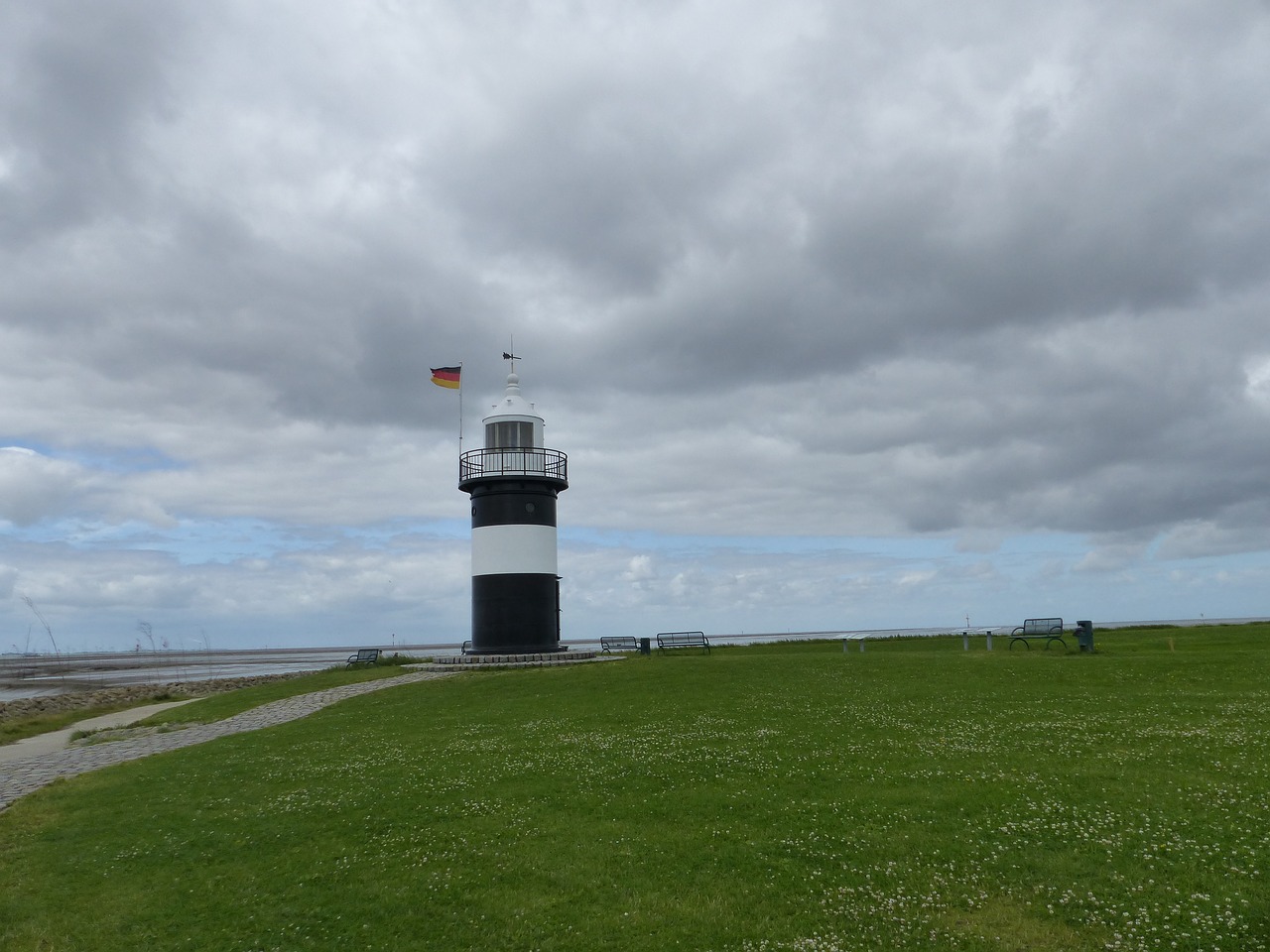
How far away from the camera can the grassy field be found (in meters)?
9.59

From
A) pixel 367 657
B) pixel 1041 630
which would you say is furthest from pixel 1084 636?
pixel 367 657

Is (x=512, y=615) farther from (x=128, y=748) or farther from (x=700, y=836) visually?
(x=700, y=836)

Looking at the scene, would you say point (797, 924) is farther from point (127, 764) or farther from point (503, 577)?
point (503, 577)

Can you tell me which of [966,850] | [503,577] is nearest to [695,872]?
[966,850]

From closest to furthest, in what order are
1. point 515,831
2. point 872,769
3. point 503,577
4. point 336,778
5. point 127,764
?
point 515,831 → point 872,769 → point 336,778 → point 127,764 → point 503,577

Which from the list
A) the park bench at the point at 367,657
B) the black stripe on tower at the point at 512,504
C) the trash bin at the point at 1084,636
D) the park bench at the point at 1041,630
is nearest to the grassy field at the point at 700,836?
the trash bin at the point at 1084,636

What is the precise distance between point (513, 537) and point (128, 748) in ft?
62.5

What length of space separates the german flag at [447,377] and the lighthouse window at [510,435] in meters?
4.14

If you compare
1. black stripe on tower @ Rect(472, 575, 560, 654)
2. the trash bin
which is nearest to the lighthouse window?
black stripe on tower @ Rect(472, 575, 560, 654)

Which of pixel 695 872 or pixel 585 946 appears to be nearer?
pixel 585 946

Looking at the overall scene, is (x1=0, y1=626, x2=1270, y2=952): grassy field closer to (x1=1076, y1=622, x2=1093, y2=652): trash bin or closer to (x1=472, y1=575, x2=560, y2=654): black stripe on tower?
(x1=1076, y1=622, x2=1093, y2=652): trash bin

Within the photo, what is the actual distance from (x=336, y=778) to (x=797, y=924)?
10.9m

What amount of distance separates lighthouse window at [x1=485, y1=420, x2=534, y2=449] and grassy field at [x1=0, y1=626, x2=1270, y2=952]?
883 inches

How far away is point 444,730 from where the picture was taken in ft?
72.5
